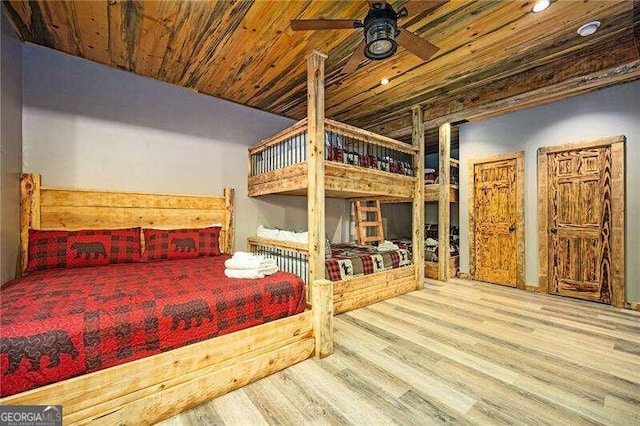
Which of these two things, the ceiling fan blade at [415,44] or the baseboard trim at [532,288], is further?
the baseboard trim at [532,288]

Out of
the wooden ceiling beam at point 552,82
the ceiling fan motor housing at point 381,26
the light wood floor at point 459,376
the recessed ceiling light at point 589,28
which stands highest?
the recessed ceiling light at point 589,28

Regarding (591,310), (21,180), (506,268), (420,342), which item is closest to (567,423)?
(420,342)

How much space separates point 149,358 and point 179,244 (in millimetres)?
1654

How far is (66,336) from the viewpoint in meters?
1.23

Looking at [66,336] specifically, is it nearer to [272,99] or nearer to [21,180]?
[21,180]

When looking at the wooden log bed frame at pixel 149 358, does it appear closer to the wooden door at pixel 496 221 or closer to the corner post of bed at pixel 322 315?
the corner post of bed at pixel 322 315

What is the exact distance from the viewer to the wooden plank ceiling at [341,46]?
2100 millimetres

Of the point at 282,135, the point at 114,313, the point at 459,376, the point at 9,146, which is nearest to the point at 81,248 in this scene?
the point at 9,146

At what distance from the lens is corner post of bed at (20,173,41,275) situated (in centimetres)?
239

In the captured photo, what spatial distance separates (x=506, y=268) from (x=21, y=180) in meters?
6.02

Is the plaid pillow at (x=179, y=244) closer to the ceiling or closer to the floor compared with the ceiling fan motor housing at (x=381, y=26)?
closer to the floor

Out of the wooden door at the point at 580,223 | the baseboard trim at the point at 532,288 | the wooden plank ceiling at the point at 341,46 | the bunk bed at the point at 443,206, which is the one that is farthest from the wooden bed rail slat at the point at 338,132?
the baseboard trim at the point at 532,288

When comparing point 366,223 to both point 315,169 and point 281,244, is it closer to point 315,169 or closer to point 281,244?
point 281,244

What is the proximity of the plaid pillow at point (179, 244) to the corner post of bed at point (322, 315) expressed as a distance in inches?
61.9
